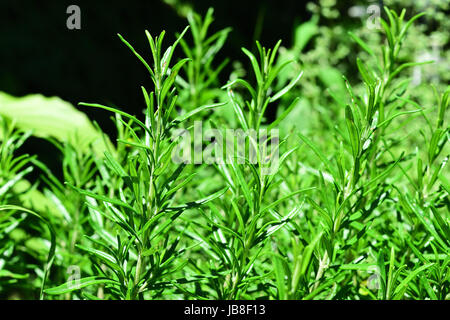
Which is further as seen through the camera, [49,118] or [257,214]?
[49,118]

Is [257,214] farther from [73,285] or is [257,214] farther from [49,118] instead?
[49,118]

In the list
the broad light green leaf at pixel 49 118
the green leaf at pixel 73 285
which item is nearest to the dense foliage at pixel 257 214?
the green leaf at pixel 73 285

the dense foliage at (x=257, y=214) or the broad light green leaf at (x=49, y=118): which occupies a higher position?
the broad light green leaf at (x=49, y=118)

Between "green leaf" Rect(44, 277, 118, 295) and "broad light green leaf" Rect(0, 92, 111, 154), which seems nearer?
"green leaf" Rect(44, 277, 118, 295)

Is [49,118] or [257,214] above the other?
[49,118]

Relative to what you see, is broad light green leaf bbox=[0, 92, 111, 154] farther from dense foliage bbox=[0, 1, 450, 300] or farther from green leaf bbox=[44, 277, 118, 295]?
green leaf bbox=[44, 277, 118, 295]

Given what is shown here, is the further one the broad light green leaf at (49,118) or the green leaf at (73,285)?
the broad light green leaf at (49,118)

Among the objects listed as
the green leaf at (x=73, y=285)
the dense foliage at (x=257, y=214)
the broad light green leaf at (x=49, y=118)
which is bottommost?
the green leaf at (x=73, y=285)

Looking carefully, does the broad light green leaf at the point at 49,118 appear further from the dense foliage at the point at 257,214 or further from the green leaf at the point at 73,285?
the green leaf at the point at 73,285

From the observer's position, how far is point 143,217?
1.15ft

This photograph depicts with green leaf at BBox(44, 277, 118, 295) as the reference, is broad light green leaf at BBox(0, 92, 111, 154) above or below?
above

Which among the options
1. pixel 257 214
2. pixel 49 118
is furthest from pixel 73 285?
pixel 49 118

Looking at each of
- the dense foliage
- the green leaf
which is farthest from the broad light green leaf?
the green leaf
